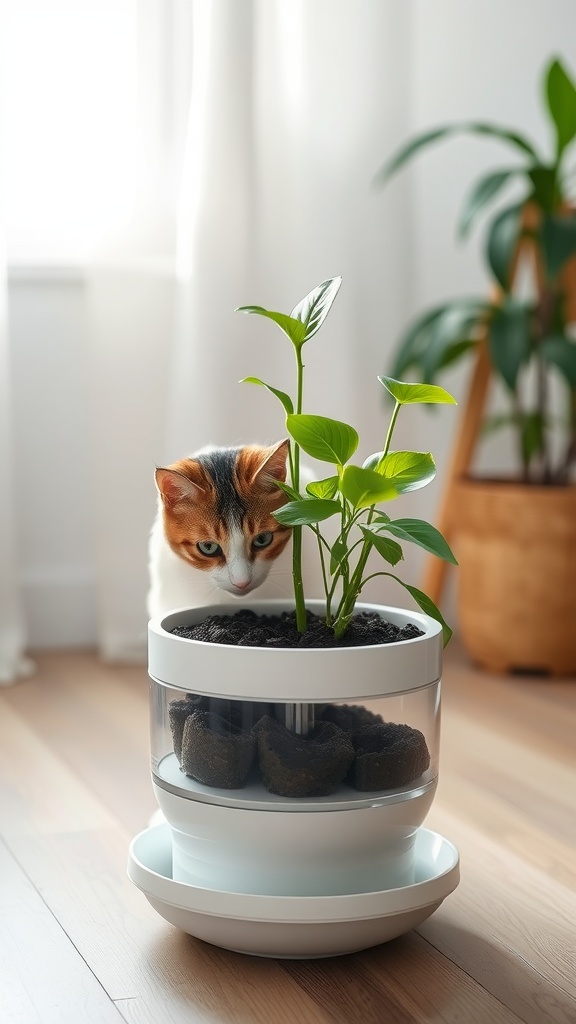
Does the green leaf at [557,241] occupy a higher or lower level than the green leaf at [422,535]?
higher

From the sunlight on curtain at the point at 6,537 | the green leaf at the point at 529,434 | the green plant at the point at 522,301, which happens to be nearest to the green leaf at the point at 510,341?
the green plant at the point at 522,301

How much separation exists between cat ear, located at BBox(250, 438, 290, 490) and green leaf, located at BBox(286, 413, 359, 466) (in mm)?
129

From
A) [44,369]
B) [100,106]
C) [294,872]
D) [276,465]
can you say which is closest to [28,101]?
[100,106]

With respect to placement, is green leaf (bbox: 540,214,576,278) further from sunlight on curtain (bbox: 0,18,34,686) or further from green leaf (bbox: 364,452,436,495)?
green leaf (bbox: 364,452,436,495)

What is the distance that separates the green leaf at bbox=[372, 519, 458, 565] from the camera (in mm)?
1041

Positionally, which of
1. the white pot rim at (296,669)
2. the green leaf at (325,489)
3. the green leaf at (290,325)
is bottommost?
the white pot rim at (296,669)

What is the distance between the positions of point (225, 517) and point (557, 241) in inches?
47.7

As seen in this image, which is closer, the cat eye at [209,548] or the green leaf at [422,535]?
the green leaf at [422,535]

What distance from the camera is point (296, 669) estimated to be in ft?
3.46

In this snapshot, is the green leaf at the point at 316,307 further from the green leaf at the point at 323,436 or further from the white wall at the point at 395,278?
the white wall at the point at 395,278

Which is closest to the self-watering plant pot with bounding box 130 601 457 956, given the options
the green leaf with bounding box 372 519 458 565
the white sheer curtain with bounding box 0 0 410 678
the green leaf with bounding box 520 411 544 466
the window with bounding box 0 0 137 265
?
the green leaf with bounding box 372 519 458 565

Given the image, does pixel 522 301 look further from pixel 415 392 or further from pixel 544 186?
pixel 415 392

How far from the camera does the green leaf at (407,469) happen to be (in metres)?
1.08

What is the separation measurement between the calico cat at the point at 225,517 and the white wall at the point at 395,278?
1.18 m
